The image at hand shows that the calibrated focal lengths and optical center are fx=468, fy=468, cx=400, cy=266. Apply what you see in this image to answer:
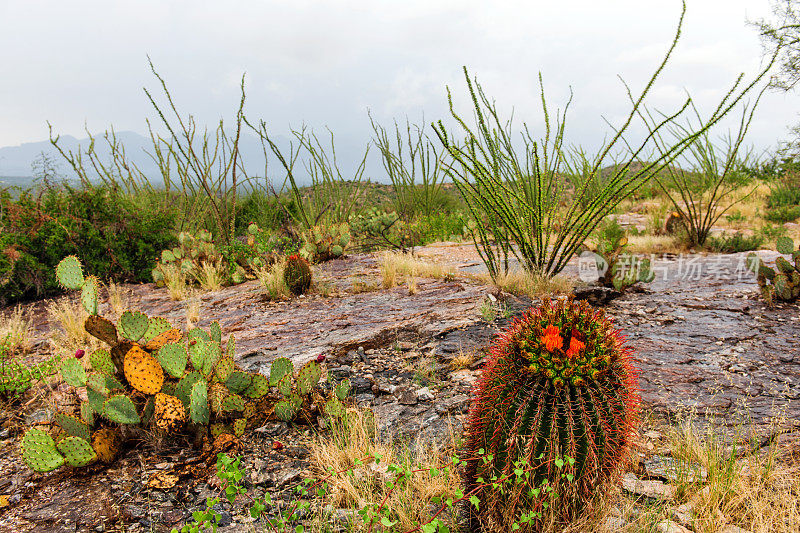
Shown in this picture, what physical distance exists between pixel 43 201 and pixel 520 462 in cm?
824

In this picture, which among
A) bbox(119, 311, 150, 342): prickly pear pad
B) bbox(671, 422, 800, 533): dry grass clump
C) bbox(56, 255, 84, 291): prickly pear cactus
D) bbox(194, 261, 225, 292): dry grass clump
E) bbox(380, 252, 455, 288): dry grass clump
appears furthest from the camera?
bbox(194, 261, 225, 292): dry grass clump

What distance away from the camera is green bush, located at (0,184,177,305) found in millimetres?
6621

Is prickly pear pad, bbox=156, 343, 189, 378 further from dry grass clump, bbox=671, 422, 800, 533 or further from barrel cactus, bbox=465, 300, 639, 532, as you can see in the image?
dry grass clump, bbox=671, 422, 800, 533

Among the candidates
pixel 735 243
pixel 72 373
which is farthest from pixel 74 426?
pixel 735 243

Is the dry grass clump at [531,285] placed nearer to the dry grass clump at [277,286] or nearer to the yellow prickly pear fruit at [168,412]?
the dry grass clump at [277,286]

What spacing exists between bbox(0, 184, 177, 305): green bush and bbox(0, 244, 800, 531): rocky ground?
1158 millimetres

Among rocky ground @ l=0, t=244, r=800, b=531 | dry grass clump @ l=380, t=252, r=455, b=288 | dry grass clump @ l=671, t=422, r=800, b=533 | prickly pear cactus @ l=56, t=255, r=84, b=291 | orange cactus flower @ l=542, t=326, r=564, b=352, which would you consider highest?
prickly pear cactus @ l=56, t=255, r=84, b=291

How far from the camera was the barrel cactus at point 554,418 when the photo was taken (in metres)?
1.74

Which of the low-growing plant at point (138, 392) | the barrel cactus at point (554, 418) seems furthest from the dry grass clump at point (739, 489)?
the low-growing plant at point (138, 392)

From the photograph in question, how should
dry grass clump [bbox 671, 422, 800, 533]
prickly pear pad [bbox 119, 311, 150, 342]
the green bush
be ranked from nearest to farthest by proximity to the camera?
dry grass clump [bbox 671, 422, 800, 533] < prickly pear pad [bbox 119, 311, 150, 342] < the green bush

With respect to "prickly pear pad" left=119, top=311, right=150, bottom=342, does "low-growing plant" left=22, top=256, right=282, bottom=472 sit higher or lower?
lower

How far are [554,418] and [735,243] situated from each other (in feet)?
25.9

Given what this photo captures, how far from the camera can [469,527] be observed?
202 centimetres

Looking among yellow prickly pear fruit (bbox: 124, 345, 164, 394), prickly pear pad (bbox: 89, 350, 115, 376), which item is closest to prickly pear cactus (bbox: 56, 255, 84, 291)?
prickly pear pad (bbox: 89, 350, 115, 376)
